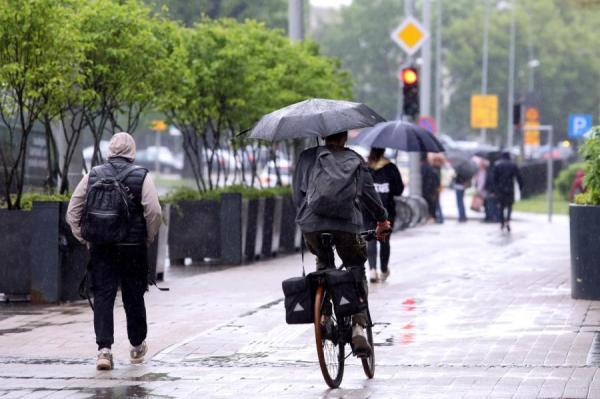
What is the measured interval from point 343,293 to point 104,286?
200cm

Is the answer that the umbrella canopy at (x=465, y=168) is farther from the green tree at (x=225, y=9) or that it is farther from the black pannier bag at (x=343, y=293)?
the black pannier bag at (x=343, y=293)

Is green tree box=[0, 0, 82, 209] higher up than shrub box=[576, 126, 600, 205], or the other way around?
green tree box=[0, 0, 82, 209]

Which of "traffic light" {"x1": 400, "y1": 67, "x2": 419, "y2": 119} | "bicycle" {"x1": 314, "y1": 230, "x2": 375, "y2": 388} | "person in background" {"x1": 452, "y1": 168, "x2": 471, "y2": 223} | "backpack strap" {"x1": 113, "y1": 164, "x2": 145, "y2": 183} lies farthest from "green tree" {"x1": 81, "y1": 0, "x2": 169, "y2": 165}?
"person in background" {"x1": 452, "y1": 168, "x2": 471, "y2": 223}

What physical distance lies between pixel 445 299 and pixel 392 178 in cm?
190

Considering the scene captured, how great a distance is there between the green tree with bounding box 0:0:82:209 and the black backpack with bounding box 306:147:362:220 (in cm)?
517

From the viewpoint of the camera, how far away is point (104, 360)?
989 centimetres

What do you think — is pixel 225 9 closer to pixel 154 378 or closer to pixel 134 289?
pixel 134 289

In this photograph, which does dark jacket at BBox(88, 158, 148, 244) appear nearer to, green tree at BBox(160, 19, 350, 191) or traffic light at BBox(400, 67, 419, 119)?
green tree at BBox(160, 19, 350, 191)

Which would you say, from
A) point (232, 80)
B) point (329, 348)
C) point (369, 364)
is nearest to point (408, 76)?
point (232, 80)

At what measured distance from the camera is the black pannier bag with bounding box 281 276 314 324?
29.4 feet

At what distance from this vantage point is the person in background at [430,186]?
113 ft

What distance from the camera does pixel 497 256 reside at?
21.8 metres

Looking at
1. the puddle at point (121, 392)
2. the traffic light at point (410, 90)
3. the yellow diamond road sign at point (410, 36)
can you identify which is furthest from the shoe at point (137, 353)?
the yellow diamond road sign at point (410, 36)

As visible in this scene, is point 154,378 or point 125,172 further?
point 125,172
